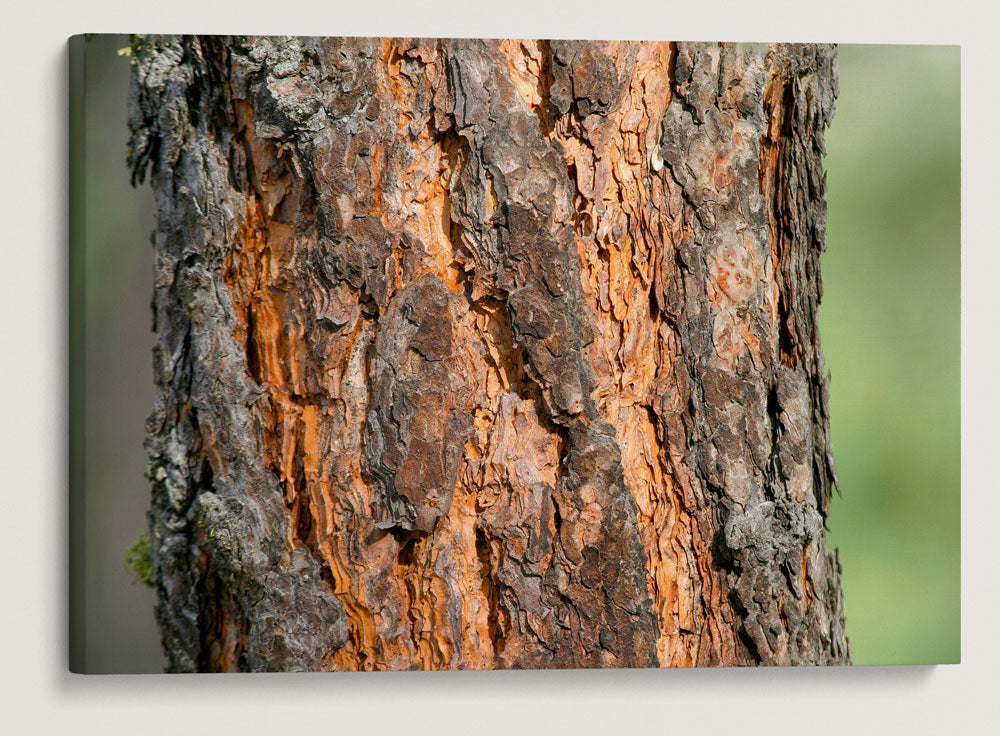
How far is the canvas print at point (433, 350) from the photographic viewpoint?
1.12 meters

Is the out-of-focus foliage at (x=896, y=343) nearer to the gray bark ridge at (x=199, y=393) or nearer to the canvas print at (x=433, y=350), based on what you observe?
the canvas print at (x=433, y=350)

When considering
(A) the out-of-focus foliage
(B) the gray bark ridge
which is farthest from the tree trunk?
(A) the out-of-focus foliage

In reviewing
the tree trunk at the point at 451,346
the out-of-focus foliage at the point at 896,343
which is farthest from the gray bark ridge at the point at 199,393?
the out-of-focus foliage at the point at 896,343

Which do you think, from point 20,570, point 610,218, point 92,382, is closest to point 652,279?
point 610,218

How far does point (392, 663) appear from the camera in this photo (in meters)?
1.16

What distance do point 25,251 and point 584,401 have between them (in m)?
0.79

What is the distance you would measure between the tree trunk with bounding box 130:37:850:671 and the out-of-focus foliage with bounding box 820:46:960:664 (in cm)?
13

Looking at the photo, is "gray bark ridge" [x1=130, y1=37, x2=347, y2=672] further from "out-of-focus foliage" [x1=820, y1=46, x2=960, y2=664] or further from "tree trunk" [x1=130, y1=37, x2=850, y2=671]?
"out-of-focus foliage" [x1=820, y1=46, x2=960, y2=664]

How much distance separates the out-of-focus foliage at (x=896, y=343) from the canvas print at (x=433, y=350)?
0.04 meters

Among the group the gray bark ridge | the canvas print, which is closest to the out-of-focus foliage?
the canvas print

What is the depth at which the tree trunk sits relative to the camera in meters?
1.12

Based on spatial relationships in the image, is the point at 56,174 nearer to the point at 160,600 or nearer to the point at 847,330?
the point at 160,600

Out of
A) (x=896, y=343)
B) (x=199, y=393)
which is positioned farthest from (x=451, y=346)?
(x=896, y=343)

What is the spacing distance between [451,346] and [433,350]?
0.02 m
